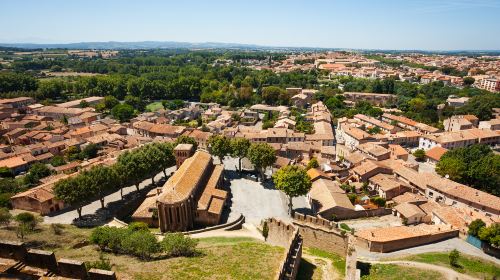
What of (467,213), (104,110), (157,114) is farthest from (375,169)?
(104,110)

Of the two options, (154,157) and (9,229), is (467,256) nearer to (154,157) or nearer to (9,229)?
(154,157)

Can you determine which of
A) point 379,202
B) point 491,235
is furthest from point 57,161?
point 491,235

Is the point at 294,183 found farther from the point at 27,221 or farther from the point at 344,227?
the point at 27,221

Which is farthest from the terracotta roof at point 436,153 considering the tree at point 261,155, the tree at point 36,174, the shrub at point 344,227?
the tree at point 36,174

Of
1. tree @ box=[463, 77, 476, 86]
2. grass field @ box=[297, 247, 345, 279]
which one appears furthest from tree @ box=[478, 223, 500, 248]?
tree @ box=[463, 77, 476, 86]

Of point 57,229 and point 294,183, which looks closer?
point 57,229

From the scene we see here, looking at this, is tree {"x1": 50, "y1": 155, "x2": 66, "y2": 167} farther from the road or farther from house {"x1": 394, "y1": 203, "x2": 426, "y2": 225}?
house {"x1": 394, "y1": 203, "x2": 426, "y2": 225}
